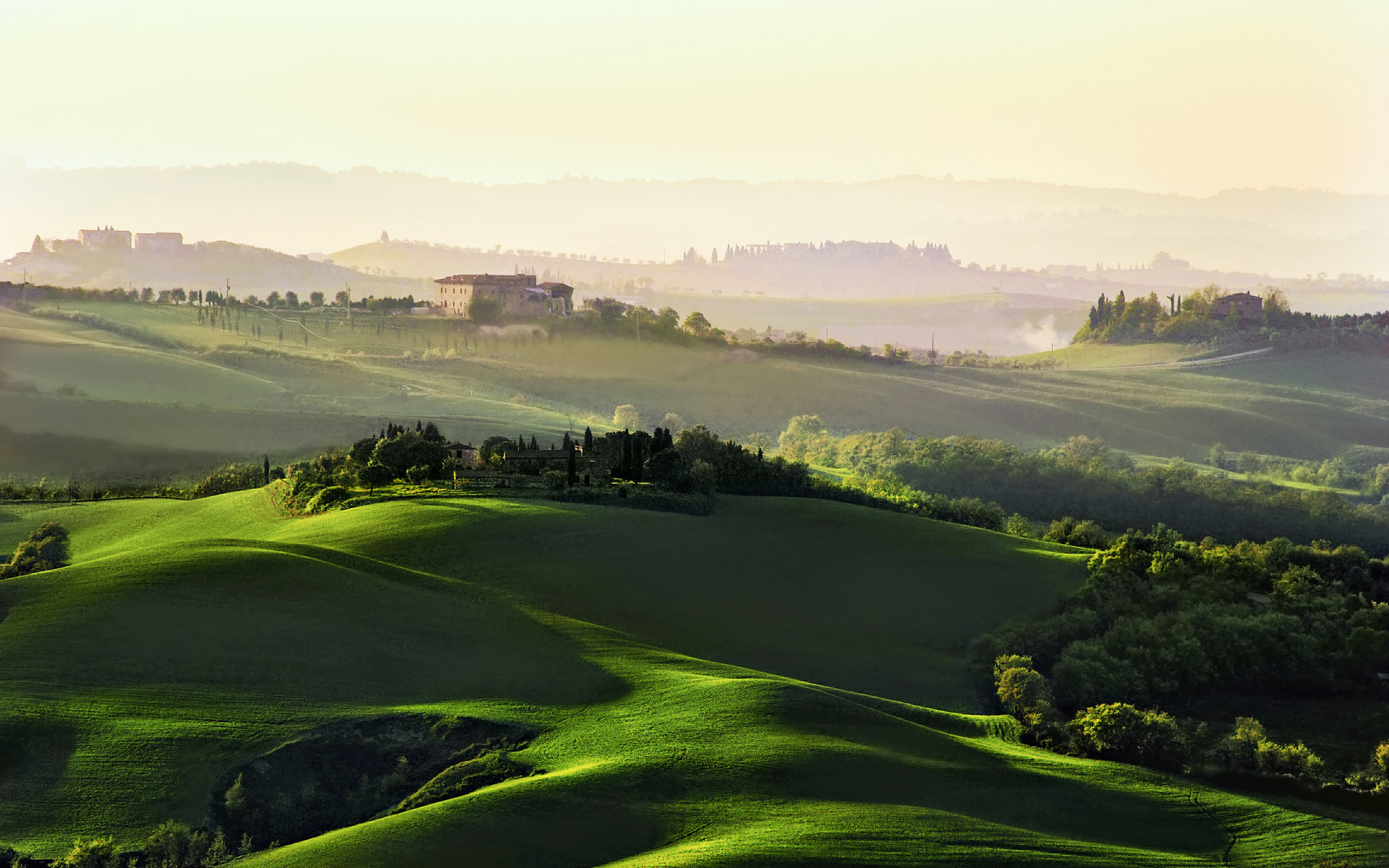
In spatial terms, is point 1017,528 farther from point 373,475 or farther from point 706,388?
point 706,388

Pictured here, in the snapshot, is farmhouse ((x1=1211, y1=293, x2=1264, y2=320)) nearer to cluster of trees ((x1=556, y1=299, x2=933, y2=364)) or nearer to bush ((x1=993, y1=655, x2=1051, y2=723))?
cluster of trees ((x1=556, y1=299, x2=933, y2=364))

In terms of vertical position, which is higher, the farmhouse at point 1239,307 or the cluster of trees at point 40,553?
the farmhouse at point 1239,307

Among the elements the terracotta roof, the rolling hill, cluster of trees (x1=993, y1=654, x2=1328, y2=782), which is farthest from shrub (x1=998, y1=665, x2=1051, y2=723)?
the terracotta roof

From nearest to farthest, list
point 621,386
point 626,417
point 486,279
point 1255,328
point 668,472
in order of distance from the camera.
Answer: point 668,472 → point 626,417 → point 621,386 → point 486,279 → point 1255,328

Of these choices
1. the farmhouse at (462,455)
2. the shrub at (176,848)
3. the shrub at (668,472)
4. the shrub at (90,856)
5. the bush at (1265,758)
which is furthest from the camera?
the farmhouse at (462,455)

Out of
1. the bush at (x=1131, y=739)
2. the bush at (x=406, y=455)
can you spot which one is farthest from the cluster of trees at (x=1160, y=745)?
the bush at (x=406, y=455)

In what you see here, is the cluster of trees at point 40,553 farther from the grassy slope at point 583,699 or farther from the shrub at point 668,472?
the shrub at point 668,472

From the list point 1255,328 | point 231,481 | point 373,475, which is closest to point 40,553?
point 373,475
